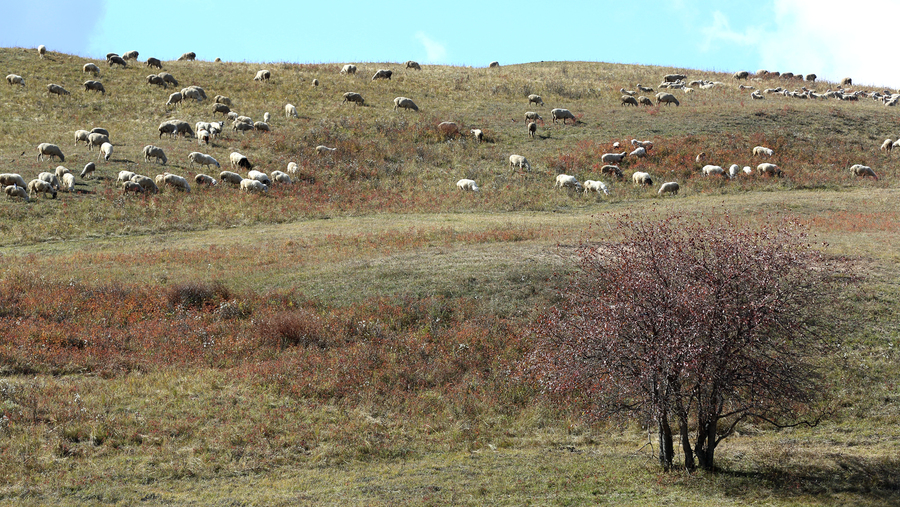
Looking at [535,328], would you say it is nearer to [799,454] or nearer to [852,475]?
[799,454]

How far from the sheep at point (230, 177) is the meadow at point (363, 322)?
8.46 ft

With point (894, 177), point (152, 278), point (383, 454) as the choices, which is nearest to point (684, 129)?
point (894, 177)

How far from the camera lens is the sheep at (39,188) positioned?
38594 millimetres

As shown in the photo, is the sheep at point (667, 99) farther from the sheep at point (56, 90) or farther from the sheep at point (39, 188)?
the sheep at point (56, 90)

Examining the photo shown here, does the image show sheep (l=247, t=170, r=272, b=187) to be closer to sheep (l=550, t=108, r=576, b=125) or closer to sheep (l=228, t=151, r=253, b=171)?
sheep (l=228, t=151, r=253, b=171)

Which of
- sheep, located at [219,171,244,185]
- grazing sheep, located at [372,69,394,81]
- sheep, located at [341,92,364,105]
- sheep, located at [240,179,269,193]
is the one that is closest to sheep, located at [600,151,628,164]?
sheep, located at [240,179,269,193]

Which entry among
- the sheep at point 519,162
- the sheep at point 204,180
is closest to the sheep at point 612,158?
the sheep at point 519,162

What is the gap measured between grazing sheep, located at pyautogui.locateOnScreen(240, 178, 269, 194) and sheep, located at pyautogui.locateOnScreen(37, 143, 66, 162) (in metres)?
12.6

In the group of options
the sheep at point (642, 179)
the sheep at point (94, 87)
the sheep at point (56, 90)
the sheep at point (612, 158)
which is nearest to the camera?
the sheep at point (642, 179)

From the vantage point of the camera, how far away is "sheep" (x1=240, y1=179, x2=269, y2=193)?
4231 centimetres

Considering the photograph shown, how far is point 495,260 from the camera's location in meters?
27.5

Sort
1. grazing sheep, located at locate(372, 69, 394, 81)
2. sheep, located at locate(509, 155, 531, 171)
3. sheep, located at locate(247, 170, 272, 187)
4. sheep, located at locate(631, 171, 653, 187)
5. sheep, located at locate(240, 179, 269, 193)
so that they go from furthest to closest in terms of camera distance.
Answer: grazing sheep, located at locate(372, 69, 394, 81), sheep, located at locate(509, 155, 531, 171), sheep, located at locate(631, 171, 653, 187), sheep, located at locate(247, 170, 272, 187), sheep, located at locate(240, 179, 269, 193)

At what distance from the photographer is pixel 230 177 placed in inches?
1705

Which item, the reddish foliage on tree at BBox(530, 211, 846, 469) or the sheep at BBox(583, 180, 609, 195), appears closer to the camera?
the reddish foliage on tree at BBox(530, 211, 846, 469)
